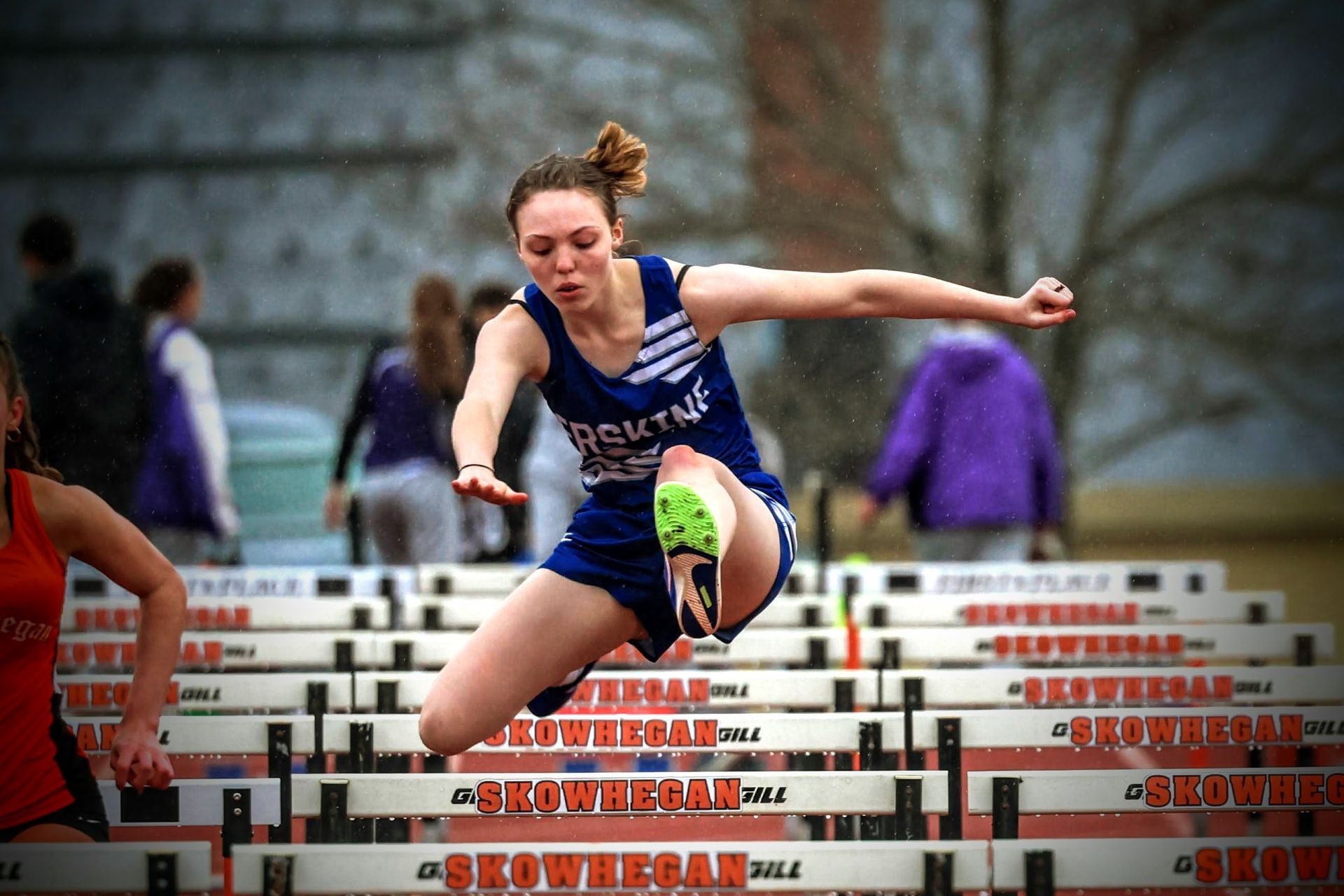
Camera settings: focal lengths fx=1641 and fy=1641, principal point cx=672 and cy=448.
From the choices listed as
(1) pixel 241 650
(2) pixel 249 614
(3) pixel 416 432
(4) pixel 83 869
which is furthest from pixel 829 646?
(3) pixel 416 432

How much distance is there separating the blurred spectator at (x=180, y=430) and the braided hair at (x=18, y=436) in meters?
3.25

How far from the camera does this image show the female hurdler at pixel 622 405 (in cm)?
344

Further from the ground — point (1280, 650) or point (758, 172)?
point (758, 172)

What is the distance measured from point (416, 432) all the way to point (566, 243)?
11.6 feet

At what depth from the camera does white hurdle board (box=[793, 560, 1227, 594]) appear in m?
5.80

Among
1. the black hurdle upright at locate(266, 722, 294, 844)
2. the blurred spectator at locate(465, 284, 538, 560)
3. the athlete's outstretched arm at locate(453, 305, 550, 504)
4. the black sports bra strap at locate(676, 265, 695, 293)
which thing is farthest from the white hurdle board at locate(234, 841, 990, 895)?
the blurred spectator at locate(465, 284, 538, 560)

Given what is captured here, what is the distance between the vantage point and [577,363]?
356 centimetres

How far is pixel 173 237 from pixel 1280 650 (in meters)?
6.70

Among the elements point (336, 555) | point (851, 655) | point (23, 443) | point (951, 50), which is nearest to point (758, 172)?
point (951, 50)

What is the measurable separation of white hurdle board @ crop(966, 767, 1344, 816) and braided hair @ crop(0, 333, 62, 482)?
1.97m

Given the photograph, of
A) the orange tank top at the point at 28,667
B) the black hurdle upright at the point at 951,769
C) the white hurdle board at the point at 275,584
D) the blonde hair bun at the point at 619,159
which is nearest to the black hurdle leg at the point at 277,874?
the orange tank top at the point at 28,667

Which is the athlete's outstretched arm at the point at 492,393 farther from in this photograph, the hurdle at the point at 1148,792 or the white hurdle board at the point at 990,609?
the white hurdle board at the point at 990,609

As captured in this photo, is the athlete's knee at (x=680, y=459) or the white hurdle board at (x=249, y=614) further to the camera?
the white hurdle board at (x=249, y=614)

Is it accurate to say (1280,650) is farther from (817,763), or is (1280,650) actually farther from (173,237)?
(173,237)
